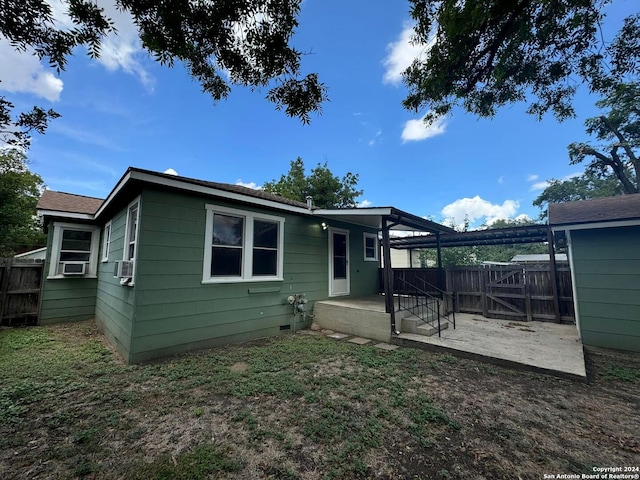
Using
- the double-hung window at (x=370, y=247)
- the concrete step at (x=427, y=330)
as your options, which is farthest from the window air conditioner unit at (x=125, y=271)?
the double-hung window at (x=370, y=247)

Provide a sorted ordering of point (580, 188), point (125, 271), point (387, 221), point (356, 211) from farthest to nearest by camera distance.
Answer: point (580, 188) < point (356, 211) < point (387, 221) < point (125, 271)

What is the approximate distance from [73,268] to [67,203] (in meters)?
2.01

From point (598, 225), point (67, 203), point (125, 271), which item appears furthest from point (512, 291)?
point (67, 203)

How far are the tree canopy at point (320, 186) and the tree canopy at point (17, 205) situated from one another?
1475 centimetres

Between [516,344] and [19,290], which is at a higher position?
[19,290]

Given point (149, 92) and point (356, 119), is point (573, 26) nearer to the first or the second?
point (356, 119)

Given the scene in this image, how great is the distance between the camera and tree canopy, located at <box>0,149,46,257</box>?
1103cm

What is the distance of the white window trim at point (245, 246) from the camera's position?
192 inches

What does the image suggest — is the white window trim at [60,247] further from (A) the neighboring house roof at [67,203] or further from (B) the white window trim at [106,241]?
(B) the white window trim at [106,241]

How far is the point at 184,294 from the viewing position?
457cm

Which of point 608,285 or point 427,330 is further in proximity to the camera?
point 427,330

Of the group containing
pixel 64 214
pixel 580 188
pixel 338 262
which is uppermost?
pixel 580 188

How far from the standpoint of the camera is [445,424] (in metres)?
2.54

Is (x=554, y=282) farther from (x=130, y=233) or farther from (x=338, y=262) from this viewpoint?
(x=130, y=233)
